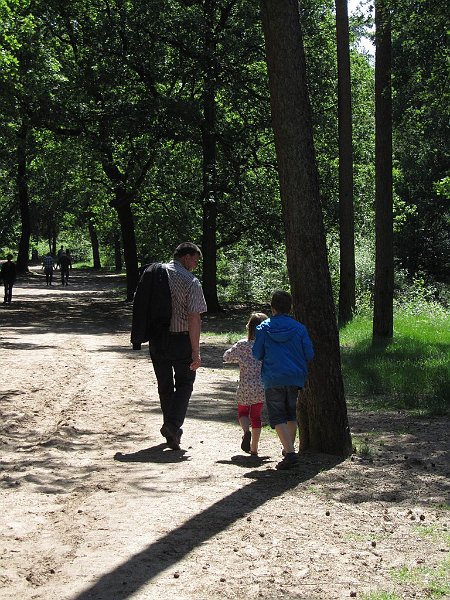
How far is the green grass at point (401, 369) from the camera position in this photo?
12.7m

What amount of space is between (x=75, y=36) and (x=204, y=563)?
2750 centimetres

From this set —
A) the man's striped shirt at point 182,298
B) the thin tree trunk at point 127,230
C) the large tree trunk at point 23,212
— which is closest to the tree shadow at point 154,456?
the man's striped shirt at point 182,298

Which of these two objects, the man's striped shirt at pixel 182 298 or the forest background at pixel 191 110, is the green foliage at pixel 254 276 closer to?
the forest background at pixel 191 110

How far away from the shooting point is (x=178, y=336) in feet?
27.7

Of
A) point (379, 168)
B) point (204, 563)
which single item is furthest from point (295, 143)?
point (379, 168)

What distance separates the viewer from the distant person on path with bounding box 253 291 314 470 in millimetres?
7711

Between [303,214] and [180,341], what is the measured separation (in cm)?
170

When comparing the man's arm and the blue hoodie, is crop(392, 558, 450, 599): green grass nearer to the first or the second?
the blue hoodie

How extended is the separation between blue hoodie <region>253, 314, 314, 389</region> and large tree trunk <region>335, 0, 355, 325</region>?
571 inches

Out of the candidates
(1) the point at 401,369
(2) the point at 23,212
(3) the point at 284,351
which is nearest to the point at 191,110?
(1) the point at 401,369

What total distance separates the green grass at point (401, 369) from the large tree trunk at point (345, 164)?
213cm

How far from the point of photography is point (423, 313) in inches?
964

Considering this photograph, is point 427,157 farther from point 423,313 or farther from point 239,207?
point 423,313

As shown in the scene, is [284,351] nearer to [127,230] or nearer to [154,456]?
[154,456]
